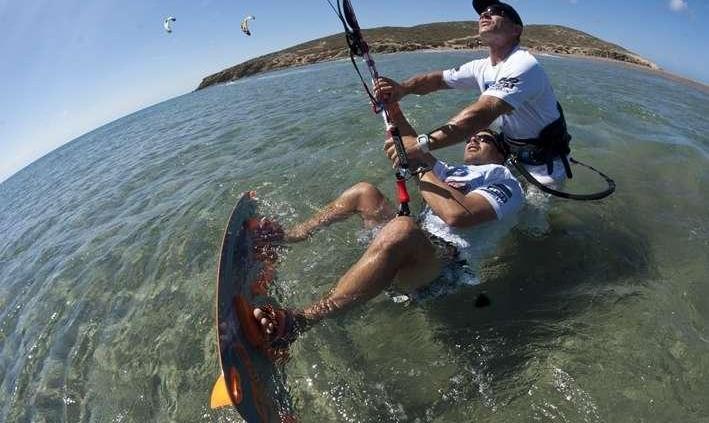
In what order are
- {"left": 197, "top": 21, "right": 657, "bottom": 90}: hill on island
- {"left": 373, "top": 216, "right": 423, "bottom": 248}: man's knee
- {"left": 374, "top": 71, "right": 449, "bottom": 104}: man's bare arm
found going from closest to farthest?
{"left": 373, "top": 216, "right": 423, "bottom": 248}: man's knee, {"left": 374, "top": 71, "right": 449, "bottom": 104}: man's bare arm, {"left": 197, "top": 21, "right": 657, "bottom": 90}: hill on island

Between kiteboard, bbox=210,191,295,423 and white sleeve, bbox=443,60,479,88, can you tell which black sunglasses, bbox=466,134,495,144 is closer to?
white sleeve, bbox=443,60,479,88

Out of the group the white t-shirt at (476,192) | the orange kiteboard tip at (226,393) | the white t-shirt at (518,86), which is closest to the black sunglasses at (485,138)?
the white t-shirt at (518,86)

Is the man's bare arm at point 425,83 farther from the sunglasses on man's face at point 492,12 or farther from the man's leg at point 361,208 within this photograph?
the man's leg at point 361,208

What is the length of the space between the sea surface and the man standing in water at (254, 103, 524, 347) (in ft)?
1.73

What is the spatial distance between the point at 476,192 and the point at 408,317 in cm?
160

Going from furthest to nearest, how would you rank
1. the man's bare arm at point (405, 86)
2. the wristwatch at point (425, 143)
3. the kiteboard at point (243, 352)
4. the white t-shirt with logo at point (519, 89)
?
1. the man's bare arm at point (405, 86)
2. the white t-shirt with logo at point (519, 89)
3. the wristwatch at point (425, 143)
4. the kiteboard at point (243, 352)

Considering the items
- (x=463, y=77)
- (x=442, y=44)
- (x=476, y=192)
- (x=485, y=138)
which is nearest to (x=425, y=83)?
(x=463, y=77)

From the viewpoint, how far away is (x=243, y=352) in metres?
3.81

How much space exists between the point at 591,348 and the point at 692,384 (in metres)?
0.82

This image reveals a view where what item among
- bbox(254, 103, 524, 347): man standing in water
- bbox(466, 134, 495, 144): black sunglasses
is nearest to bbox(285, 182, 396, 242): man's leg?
bbox(254, 103, 524, 347): man standing in water

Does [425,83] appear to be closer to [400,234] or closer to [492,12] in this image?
[492,12]

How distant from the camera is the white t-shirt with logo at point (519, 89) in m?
5.02

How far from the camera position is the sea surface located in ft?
13.7

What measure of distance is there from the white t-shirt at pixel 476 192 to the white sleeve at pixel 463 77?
6.08 feet
